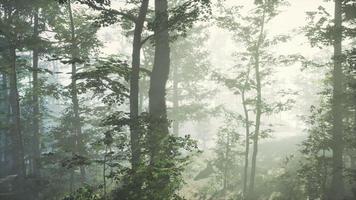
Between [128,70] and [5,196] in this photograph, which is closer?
[128,70]

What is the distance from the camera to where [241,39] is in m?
20.2

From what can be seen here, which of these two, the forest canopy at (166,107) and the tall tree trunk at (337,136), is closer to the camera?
the forest canopy at (166,107)

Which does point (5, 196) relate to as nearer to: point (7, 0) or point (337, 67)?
point (7, 0)

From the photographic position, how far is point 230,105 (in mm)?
80438

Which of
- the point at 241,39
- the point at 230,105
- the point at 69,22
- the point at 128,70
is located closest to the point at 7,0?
the point at 69,22

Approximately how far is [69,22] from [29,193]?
1014 centimetres

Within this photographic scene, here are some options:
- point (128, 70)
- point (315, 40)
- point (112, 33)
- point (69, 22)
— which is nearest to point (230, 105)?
point (112, 33)

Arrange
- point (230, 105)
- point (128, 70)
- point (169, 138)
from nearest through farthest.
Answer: point (169, 138) → point (128, 70) → point (230, 105)

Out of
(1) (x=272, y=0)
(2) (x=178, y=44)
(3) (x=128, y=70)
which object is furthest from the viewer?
(2) (x=178, y=44)

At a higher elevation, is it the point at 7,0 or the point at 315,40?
the point at 7,0

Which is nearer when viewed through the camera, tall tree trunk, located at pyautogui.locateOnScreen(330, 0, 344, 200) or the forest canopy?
the forest canopy

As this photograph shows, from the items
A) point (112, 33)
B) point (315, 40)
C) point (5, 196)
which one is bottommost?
point (5, 196)

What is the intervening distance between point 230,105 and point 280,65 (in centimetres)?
6107

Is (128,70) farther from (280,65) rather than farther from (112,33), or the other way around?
(112,33)
